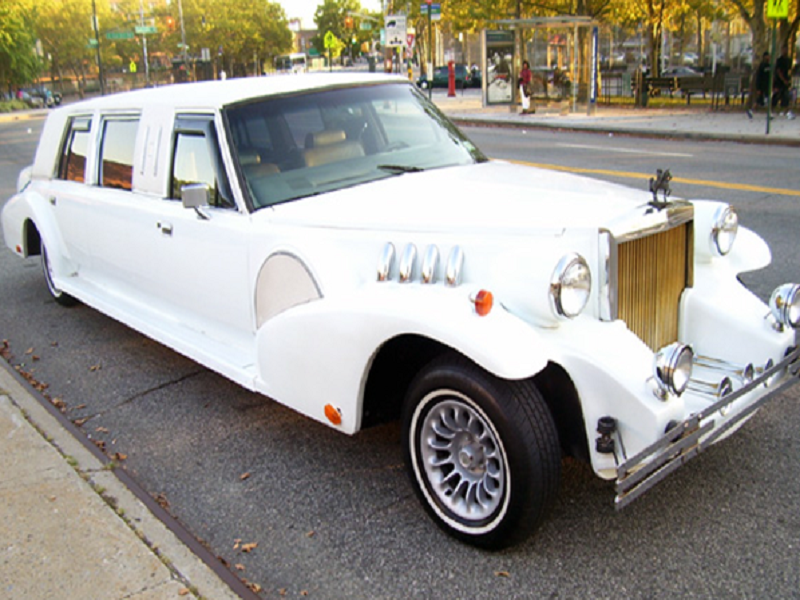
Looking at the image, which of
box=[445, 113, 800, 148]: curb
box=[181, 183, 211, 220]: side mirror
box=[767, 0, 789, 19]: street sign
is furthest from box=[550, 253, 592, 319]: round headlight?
box=[767, 0, 789, 19]: street sign

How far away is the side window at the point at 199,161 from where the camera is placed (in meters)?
4.62

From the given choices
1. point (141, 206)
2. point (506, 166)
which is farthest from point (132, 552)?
point (506, 166)

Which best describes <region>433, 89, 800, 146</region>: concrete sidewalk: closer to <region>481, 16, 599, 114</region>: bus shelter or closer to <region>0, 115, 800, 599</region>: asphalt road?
<region>481, 16, 599, 114</region>: bus shelter

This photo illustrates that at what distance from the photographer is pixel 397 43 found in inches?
1273

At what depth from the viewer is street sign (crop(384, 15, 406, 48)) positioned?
32312 millimetres

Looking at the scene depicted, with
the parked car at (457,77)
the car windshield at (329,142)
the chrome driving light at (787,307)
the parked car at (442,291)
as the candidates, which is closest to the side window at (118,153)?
the parked car at (442,291)

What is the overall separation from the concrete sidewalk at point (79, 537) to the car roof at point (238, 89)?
2.09 metres

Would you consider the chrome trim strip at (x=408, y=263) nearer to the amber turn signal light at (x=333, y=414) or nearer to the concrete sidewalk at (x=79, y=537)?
the amber turn signal light at (x=333, y=414)

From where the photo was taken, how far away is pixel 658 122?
909 inches

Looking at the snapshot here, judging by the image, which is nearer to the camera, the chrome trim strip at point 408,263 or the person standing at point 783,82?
the chrome trim strip at point 408,263

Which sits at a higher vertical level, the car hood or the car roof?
the car roof

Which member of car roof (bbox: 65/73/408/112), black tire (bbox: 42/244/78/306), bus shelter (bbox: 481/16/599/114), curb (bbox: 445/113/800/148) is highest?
bus shelter (bbox: 481/16/599/114)

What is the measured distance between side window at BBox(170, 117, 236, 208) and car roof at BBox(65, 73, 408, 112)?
→ 13 cm

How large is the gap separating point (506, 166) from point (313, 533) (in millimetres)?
2474
